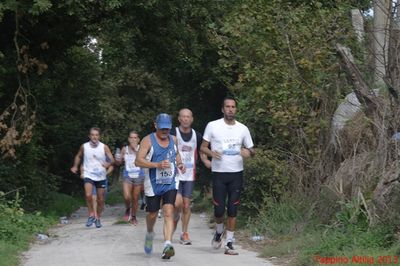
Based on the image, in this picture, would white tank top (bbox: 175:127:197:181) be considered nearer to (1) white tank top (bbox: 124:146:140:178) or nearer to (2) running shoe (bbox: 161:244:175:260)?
A: (2) running shoe (bbox: 161:244:175:260)

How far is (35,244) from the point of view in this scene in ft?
38.8

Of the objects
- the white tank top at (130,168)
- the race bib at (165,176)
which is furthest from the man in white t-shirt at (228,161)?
the white tank top at (130,168)

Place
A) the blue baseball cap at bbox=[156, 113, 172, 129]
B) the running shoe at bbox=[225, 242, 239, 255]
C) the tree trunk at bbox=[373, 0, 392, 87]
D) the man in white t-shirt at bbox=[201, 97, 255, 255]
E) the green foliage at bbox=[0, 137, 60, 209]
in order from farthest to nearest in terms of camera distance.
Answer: the green foliage at bbox=[0, 137, 60, 209]
the tree trunk at bbox=[373, 0, 392, 87]
the man in white t-shirt at bbox=[201, 97, 255, 255]
the running shoe at bbox=[225, 242, 239, 255]
the blue baseball cap at bbox=[156, 113, 172, 129]

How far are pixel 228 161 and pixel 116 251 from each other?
201 cm

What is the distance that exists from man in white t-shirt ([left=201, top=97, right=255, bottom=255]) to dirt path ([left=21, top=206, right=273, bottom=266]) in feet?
1.70

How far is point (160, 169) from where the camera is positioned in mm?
9695

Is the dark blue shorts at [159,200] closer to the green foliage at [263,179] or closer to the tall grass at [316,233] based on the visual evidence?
the tall grass at [316,233]

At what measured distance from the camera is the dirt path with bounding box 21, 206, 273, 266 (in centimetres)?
958

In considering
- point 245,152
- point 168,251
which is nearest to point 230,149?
point 245,152

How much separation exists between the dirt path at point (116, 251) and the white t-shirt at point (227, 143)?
3.94ft

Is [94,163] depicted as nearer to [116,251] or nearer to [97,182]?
[97,182]

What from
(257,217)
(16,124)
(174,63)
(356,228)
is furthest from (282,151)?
(174,63)

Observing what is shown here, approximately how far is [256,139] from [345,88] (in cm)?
236

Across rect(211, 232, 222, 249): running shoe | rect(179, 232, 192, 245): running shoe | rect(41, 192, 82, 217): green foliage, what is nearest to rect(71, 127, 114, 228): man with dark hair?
rect(41, 192, 82, 217): green foliage
